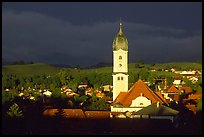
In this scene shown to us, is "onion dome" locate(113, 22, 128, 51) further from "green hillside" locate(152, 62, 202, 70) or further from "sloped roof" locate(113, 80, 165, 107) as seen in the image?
"green hillside" locate(152, 62, 202, 70)

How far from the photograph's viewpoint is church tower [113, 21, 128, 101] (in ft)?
187

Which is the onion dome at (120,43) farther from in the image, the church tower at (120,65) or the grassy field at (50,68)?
the grassy field at (50,68)

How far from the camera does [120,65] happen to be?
189ft

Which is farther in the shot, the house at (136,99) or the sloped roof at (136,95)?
the sloped roof at (136,95)

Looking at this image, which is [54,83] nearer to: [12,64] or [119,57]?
[12,64]

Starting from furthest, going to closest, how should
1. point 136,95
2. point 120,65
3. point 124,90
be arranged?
point 120,65
point 124,90
point 136,95

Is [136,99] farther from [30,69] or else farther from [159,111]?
[30,69]

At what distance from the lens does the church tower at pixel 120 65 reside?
57031 millimetres

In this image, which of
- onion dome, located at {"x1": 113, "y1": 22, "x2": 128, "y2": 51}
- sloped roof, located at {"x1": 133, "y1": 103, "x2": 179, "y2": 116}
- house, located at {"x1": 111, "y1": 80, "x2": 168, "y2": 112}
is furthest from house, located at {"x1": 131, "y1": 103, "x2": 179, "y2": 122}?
onion dome, located at {"x1": 113, "y1": 22, "x2": 128, "y2": 51}

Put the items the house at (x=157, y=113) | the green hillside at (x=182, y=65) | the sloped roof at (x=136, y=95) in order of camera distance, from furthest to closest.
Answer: the green hillside at (x=182, y=65) < the sloped roof at (x=136, y=95) < the house at (x=157, y=113)

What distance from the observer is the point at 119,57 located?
58.2 meters

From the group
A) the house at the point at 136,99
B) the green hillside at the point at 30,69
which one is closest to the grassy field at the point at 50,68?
the green hillside at the point at 30,69

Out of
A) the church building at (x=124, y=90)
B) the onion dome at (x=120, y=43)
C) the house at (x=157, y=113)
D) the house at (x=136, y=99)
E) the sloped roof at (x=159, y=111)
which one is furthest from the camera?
the onion dome at (x=120, y=43)

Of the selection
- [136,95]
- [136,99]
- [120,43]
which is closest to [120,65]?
[120,43]
